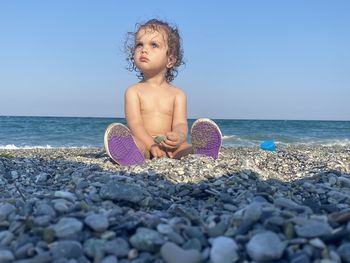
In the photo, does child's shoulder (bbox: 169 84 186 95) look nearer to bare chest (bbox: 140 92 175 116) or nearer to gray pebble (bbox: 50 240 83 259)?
bare chest (bbox: 140 92 175 116)

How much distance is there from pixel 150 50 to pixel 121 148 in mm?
1261

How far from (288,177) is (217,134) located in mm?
1055

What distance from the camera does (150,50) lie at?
4695 mm

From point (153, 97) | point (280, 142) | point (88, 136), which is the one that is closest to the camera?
point (153, 97)

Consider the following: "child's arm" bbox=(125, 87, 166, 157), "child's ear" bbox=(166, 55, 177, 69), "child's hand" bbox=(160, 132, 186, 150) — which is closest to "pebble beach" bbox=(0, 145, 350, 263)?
"child's hand" bbox=(160, 132, 186, 150)

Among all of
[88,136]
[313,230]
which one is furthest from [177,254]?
[88,136]

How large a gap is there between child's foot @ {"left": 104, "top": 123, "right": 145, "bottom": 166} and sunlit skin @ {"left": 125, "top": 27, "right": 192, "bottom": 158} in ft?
1.48

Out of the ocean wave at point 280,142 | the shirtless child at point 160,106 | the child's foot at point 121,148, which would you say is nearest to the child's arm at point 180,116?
the shirtless child at point 160,106

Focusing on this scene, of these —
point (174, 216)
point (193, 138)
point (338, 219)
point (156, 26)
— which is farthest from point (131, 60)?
point (338, 219)

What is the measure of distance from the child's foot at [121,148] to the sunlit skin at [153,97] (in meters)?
0.45

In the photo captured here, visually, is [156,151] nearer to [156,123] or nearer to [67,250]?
[156,123]

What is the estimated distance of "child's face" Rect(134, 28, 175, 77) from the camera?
4.67 meters

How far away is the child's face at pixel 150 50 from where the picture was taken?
4672mm

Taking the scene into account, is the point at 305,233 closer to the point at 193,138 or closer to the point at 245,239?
the point at 245,239
